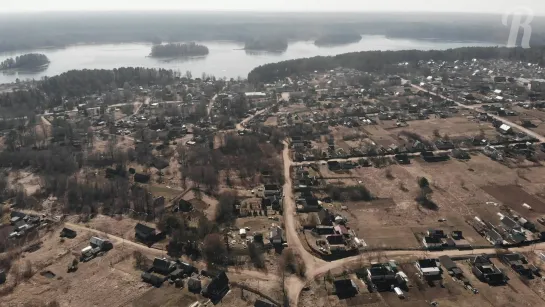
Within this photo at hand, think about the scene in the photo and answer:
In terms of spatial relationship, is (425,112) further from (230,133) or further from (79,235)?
(79,235)

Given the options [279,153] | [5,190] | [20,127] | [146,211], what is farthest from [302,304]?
[20,127]

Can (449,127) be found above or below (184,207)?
above

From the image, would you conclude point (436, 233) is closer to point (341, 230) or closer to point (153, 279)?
point (341, 230)

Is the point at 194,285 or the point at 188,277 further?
the point at 188,277

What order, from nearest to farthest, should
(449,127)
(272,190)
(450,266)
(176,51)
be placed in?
(450,266) < (272,190) < (449,127) < (176,51)

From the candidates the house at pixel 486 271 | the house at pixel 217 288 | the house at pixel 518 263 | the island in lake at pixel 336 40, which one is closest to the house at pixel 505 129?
the house at pixel 518 263

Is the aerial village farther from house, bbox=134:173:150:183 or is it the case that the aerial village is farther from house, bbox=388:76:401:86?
house, bbox=388:76:401:86

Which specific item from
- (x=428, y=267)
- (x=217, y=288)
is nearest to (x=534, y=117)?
(x=428, y=267)
